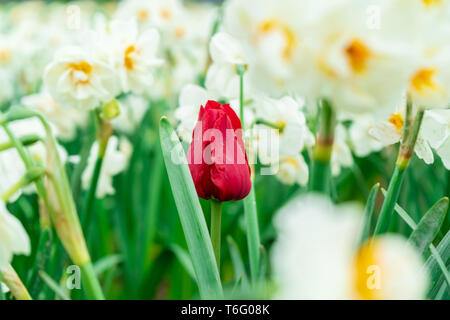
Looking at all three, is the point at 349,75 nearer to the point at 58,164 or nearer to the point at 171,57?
the point at 58,164

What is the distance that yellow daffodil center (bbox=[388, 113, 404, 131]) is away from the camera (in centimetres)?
54

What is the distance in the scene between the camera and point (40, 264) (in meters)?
0.68

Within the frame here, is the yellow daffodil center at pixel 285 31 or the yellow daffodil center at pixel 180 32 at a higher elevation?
the yellow daffodil center at pixel 285 31

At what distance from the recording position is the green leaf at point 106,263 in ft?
3.68

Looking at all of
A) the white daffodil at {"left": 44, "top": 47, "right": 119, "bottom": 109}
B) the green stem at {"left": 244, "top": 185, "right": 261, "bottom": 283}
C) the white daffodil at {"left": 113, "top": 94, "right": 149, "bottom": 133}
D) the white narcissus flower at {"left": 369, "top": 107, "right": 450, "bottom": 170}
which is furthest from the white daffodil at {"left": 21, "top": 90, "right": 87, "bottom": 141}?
the white narcissus flower at {"left": 369, "top": 107, "right": 450, "bottom": 170}

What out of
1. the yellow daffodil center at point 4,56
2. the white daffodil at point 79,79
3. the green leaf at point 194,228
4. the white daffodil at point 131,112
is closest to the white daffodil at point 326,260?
the green leaf at point 194,228

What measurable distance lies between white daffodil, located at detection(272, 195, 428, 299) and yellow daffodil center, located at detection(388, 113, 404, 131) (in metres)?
0.28

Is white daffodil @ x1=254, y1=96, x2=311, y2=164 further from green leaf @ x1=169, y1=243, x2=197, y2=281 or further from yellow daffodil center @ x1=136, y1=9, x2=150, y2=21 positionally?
yellow daffodil center @ x1=136, y1=9, x2=150, y2=21

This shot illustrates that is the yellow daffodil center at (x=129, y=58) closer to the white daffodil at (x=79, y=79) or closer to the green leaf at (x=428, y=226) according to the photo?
the white daffodil at (x=79, y=79)

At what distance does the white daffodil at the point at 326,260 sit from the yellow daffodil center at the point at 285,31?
0.09 meters
